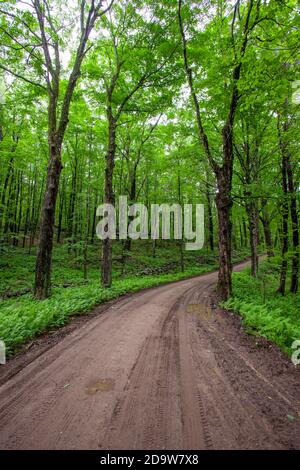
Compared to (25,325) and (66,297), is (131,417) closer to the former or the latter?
(25,325)

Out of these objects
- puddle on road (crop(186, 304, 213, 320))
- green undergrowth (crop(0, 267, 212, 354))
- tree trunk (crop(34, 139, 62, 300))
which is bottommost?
puddle on road (crop(186, 304, 213, 320))

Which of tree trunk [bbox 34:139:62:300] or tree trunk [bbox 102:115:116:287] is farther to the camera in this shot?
tree trunk [bbox 102:115:116:287]

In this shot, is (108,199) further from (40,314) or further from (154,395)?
(154,395)

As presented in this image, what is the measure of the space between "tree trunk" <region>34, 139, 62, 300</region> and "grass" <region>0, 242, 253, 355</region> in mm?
523

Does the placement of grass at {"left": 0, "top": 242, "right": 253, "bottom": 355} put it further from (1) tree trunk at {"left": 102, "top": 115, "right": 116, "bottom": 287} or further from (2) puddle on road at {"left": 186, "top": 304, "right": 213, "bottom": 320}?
(2) puddle on road at {"left": 186, "top": 304, "right": 213, "bottom": 320}

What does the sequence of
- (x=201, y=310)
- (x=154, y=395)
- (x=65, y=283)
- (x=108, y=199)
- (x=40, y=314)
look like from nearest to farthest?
(x=154, y=395), (x=40, y=314), (x=201, y=310), (x=108, y=199), (x=65, y=283)

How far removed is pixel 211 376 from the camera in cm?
328

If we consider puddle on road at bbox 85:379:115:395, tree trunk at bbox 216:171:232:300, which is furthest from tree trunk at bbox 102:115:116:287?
puddle on road at bbox 85:379:115:395

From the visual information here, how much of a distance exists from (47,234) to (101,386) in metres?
6.39

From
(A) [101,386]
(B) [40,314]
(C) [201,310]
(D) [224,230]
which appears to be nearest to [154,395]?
(A) [101,386]

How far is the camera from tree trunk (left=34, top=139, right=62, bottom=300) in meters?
8.04

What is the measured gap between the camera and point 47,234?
8125 mm

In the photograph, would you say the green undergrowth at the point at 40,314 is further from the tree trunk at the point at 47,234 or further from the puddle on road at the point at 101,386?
the puddle on road at the point at 101,386
